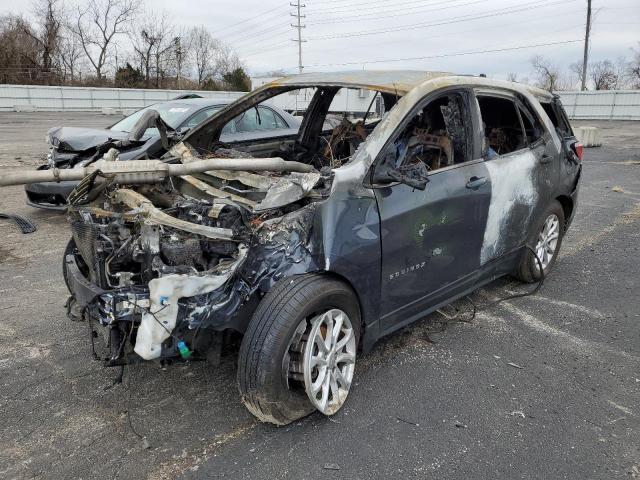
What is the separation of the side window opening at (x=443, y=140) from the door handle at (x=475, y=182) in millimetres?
160

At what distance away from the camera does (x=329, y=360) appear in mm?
2830

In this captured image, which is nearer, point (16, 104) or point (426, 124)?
point (426, 124)

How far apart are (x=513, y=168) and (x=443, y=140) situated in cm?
66

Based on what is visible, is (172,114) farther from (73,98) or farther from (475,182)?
(73,98)

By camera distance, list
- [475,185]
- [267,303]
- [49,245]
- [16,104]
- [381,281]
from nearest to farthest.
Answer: [267,303] → [381,281] → [475,185] → [49,245] → [16,104]

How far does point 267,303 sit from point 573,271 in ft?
12.7

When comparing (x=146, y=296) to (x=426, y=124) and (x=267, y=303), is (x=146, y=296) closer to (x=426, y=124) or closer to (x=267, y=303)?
(x=267, y=303)

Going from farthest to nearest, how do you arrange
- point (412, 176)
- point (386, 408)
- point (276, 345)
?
point (412, 176) → point (386, 408) → point (276, 345)

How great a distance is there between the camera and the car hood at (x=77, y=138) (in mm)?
6699

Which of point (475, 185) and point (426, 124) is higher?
point (426, 124)

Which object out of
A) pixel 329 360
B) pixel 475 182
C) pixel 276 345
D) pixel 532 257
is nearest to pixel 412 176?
pixel 475 182

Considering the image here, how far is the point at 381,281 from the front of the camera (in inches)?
121

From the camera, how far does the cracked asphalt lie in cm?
252

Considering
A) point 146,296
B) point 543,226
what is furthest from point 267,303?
point 543,226
